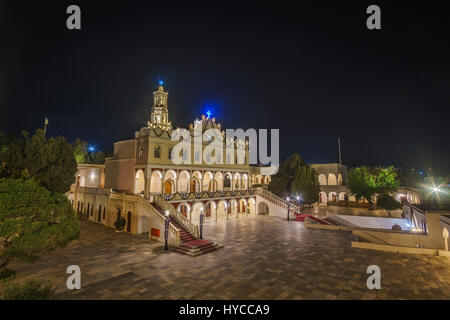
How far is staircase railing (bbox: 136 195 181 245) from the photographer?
18.2 meters

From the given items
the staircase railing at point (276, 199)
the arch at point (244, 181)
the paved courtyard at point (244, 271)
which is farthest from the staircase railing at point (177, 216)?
the arch at point (244, 181)

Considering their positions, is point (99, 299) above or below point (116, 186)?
below

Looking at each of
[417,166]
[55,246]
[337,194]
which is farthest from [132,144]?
[417,166]

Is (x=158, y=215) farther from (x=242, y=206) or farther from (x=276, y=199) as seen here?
(x=276, y=199)

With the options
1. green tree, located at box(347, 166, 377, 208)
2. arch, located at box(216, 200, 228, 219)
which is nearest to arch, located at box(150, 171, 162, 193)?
arch, located at box(216, 200, 228, 219)

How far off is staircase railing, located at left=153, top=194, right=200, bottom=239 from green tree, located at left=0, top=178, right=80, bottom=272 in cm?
1025

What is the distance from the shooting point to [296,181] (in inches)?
1455

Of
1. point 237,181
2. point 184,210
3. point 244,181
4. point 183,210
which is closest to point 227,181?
point 237,181

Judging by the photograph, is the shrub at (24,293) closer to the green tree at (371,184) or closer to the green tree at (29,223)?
the green tree at (29,223)

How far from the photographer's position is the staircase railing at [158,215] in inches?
719

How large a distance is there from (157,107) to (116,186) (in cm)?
2655

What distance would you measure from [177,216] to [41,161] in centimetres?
1338

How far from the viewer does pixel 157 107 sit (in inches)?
2040
